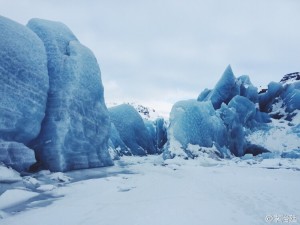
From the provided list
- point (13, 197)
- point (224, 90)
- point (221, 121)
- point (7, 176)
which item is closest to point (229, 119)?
point (221, 121)

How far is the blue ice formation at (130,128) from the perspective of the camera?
29.1 meters

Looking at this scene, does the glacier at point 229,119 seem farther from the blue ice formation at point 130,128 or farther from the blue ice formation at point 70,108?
the blue ice formation at point 130,128

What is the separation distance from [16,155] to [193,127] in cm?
1466

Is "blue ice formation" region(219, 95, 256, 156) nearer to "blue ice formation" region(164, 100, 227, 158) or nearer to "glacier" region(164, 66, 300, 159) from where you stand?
"glacier" region(164, 66, 300, 159)

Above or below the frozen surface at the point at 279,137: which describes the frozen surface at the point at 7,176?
below

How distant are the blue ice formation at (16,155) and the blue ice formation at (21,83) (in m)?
0.38

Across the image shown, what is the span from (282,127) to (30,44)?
26266mm

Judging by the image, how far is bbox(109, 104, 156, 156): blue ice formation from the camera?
29.1 m

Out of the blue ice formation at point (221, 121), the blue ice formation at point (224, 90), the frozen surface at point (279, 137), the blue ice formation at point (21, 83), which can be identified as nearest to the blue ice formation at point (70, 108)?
the blue ice formation at point (21, 83)

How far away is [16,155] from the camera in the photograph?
35.7ft

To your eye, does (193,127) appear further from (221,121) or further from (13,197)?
(13,197)

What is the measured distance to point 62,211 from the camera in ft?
18.9

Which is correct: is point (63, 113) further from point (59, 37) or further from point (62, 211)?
point (62, 211)

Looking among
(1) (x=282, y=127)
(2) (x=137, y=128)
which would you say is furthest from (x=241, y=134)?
(2) (x=137, y=128)
